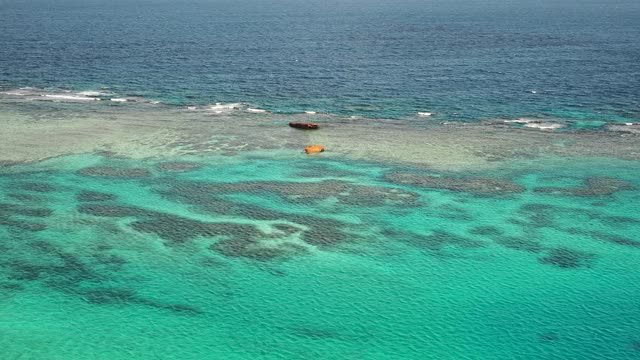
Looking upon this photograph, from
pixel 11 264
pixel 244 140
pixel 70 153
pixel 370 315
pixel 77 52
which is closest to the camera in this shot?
pixel 370 315

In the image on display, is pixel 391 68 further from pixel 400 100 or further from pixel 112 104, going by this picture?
pixel 112 104

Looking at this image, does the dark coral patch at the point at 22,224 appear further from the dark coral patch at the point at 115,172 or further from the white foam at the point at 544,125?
the white foam at the point at 544,125

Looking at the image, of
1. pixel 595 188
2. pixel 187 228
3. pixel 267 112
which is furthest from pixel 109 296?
pixel 267 112

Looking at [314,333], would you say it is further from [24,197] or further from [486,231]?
[24,197]

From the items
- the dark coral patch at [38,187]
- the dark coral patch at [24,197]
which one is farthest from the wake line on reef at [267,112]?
the dark coral patch at [24,197]

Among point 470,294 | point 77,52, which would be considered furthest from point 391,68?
point 470,294

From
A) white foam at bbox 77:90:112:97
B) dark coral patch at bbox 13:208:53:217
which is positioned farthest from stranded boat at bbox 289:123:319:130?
white foam at bbox 77:90:112:97
